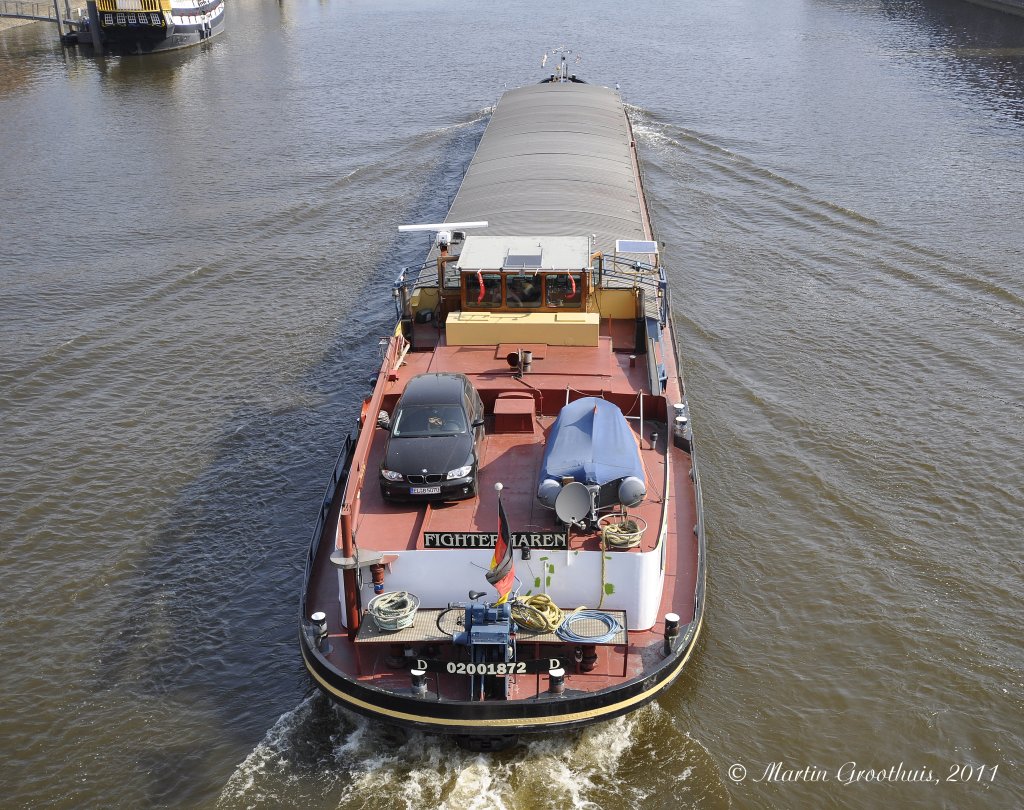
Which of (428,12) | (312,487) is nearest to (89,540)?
(312,487)

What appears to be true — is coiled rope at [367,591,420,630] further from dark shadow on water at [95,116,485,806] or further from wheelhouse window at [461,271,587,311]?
wheelhouse window at [461,271,587,311]

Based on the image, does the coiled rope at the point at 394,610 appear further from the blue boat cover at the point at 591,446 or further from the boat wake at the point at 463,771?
the blue boat cover at the point at 591,446

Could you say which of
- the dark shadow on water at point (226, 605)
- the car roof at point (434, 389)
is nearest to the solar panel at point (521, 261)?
the car roof at point (434, 389)

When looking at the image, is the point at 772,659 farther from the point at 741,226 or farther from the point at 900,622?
the point at 741,226

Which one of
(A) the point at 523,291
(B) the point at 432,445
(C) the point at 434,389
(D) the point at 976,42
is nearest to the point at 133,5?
(D) the point at 976,42

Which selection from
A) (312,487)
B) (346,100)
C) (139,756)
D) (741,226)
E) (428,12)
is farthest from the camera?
(428,12)

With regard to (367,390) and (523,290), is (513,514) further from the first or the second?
(367,390)
